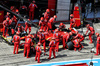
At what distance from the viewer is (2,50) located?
1698 centimetres

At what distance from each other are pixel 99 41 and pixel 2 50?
262 inches

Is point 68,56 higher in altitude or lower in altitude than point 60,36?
lower

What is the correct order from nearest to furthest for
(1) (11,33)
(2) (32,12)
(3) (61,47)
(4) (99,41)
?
(4) (99,41) → (3) (61,47) → (1) (11,33) → (2) (32,12)

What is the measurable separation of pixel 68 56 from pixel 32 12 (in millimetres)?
7746

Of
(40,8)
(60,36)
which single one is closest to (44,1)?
(40,8)

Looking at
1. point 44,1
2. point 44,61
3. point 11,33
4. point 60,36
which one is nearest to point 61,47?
point 60,36

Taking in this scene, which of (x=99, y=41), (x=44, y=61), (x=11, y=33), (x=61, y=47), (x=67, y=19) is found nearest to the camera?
(x=44, y=61)

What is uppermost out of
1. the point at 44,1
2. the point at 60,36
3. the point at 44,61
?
the point at 44,1

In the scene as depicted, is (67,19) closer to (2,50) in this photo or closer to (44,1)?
(44,1)

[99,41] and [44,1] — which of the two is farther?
[44,1]

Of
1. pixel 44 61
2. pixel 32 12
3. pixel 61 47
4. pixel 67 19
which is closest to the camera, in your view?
pixel 44 61

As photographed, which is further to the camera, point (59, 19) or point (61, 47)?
point (59, 19)

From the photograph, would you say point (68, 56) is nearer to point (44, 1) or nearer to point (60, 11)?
point (60, 11)

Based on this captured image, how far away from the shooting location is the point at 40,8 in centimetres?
2427
